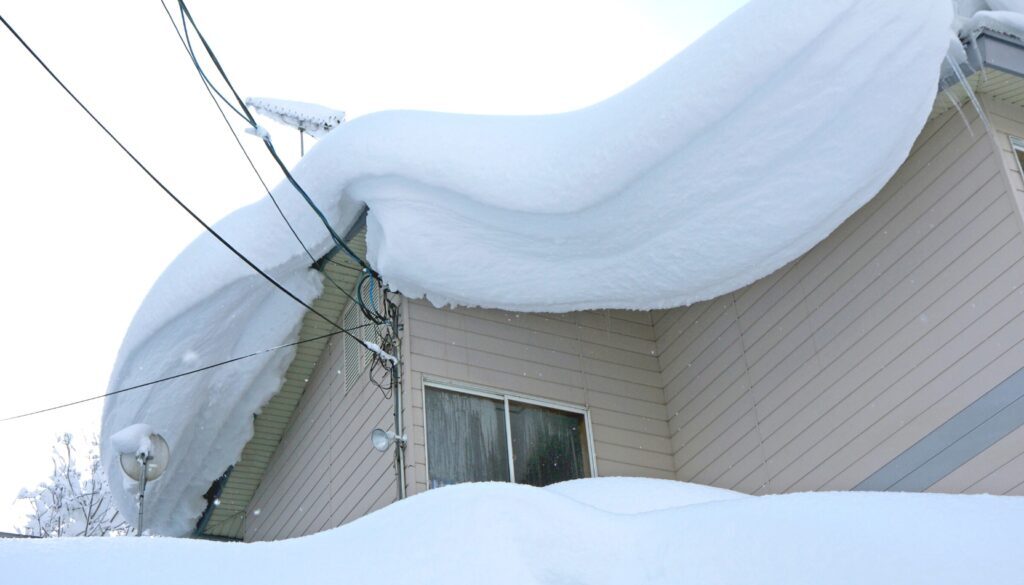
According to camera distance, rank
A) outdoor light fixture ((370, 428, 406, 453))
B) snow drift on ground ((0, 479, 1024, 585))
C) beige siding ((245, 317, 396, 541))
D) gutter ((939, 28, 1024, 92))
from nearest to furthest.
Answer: snow drift on ground ((0, 479, 1024, 585)) < gutter ((939, 28, 1024, 92)) < outdoor light fixture ((370, 428, 406, 453)) < beige siding ((245, 317, 396, 541))

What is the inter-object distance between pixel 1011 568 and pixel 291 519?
682 centimetres

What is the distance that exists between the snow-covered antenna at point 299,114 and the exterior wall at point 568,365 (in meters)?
2.66

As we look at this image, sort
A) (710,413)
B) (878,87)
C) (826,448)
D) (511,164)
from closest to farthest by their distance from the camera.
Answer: (878,87), (511,164), (826,448), (710,413)

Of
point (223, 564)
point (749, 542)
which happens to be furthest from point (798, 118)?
point (223, 564)

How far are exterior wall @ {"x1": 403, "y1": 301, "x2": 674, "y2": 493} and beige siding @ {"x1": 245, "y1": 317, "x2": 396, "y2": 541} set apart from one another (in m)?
0.54

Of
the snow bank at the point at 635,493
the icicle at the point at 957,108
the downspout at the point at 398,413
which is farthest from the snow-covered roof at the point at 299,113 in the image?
the icicle at the point at 957,108

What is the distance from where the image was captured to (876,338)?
7395 millimetres

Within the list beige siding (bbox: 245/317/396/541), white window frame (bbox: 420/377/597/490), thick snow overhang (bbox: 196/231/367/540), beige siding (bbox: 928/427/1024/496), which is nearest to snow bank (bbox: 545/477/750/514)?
white window frame (bbox: 420/377/597/490)

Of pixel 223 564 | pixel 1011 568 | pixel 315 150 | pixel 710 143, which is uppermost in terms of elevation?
pixel 315 150

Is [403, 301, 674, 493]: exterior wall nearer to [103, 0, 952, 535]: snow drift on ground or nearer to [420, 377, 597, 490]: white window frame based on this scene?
[420, 377, 597, 490]: white window frame

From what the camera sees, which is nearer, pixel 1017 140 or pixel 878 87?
pixel 878 87

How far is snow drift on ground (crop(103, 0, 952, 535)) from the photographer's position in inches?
255

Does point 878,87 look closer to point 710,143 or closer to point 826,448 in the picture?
point 710,143

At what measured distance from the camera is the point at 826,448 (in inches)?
299
